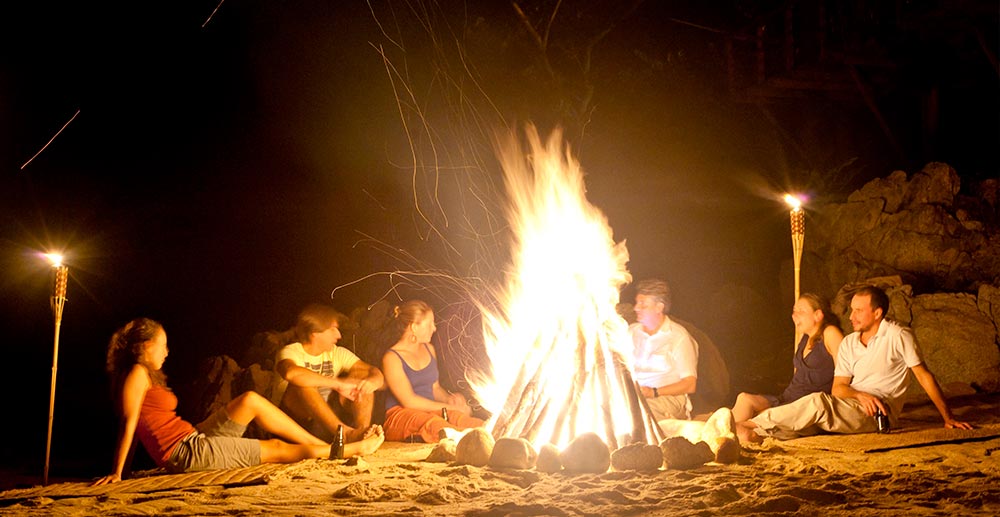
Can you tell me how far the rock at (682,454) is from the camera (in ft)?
17.0

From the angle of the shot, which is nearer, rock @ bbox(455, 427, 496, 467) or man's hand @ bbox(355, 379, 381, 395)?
rock @ bbox(455, 427, 496, 467)

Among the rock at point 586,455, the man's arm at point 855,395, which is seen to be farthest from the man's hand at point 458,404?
the man's arm at point 855,395

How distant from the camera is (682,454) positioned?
17.0ft

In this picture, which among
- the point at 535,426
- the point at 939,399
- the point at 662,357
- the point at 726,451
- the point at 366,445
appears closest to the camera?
the point at 726,451

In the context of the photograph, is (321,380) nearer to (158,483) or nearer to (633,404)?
(158,483)

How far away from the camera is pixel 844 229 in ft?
36.7

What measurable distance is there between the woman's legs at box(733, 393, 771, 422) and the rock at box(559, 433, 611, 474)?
2067mm

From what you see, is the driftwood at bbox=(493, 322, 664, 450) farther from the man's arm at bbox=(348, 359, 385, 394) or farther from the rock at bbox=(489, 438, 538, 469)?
the man's arm at bbox=(348, 359, 385, 394)

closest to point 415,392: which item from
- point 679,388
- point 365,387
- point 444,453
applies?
point 365,387

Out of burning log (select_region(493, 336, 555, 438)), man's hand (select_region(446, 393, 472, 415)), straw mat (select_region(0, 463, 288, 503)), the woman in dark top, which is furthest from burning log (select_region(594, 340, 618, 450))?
straw mat (select_region(0, 463, 288, 503))

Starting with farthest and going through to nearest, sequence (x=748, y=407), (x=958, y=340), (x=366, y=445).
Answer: (x=958, y=340) < (x=748, y=407) < (x=366, y=445)

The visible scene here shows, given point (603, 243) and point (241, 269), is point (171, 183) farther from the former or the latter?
point (603, 243)

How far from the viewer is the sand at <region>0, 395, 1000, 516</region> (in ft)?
13.4

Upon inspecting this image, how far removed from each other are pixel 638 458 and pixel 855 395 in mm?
2491
